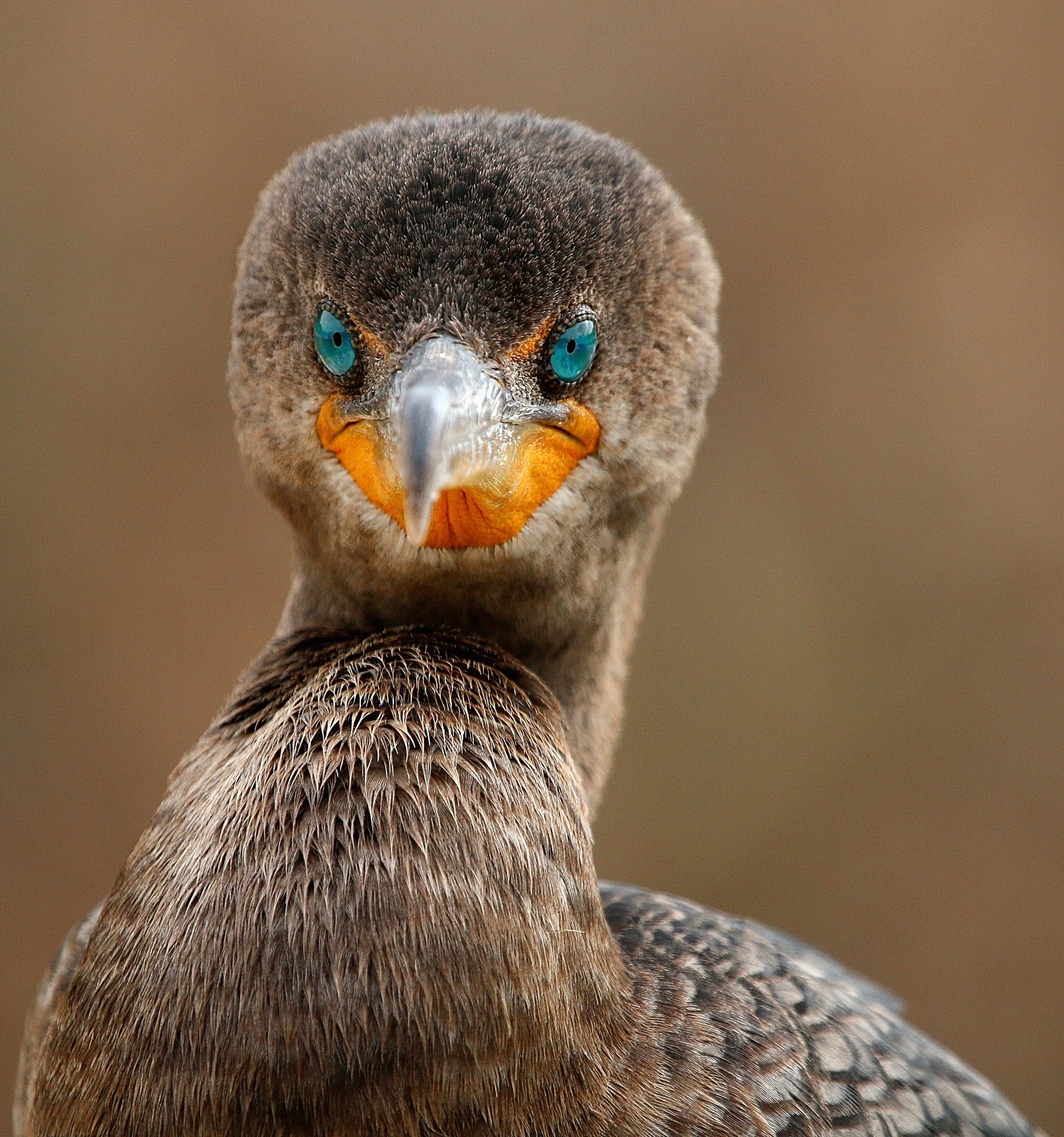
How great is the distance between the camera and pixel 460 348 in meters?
1.97

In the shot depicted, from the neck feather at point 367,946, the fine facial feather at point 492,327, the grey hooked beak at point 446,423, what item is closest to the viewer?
the neck feather at point 367,946

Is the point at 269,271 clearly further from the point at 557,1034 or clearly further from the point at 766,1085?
the point at 766,1085

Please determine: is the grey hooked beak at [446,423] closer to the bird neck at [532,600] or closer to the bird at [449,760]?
the bird at [449,760]

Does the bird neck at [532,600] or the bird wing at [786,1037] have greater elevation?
the bird neck at [532,600]

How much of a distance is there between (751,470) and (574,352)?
3.74m

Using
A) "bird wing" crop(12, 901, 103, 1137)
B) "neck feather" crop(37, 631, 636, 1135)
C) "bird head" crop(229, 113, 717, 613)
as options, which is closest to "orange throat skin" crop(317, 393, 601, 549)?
"bird head" crop(229, 113, 717, 613)

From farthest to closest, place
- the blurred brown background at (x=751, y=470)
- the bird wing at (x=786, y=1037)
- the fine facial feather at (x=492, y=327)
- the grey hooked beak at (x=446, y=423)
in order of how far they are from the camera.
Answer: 1. the blurred brown background at (x=751, y=470)
2. the fine facial feather at (x=492, y=327)
3. the bird wing at (x=786, y=1037)
4. the grey hooked beak at (x=446, y=423)

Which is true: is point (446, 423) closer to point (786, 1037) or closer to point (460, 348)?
point (460, 348)

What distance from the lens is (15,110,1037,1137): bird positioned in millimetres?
1684

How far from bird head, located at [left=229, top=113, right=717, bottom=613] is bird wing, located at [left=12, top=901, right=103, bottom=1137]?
868mm

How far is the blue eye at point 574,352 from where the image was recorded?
83.3 inches

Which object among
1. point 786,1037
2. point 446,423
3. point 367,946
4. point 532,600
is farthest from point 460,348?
point 786,1037

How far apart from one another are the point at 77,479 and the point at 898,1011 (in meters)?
4.01

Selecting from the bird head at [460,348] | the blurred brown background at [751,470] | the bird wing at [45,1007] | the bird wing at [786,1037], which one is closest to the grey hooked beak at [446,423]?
the bird head at [460,348]
